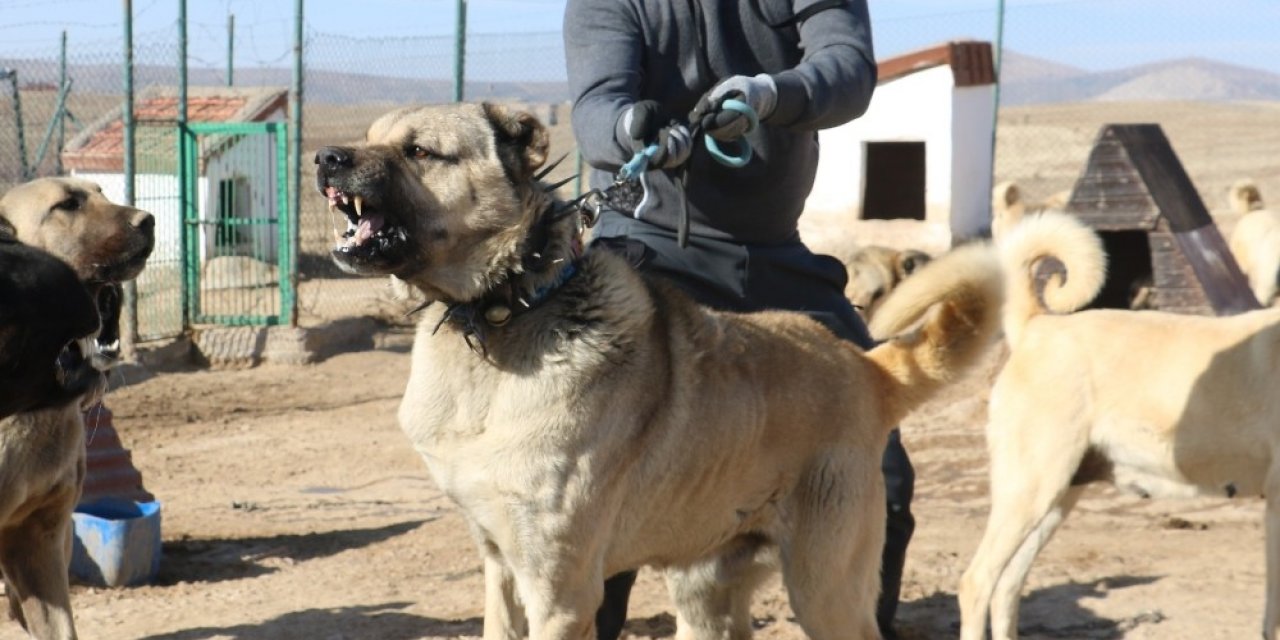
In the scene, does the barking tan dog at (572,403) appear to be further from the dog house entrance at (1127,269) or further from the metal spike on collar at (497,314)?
the dog house entrance at (1127,269)

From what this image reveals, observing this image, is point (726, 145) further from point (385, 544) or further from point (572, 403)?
point (385, 544)

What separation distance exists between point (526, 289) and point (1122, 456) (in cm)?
333

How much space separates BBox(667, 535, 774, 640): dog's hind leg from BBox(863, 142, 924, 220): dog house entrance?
47.3 feet

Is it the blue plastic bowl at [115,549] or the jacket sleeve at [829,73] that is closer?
the jacket sleeve at [829,73]

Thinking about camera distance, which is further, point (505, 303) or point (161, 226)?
point (161, 226)

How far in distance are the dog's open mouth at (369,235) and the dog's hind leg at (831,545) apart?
1.21m

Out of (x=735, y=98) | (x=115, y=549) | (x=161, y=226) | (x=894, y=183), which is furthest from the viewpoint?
(x=894, y=183)

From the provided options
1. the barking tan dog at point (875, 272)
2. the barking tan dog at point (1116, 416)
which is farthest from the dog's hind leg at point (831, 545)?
the barking tan dog at point (875, 272)

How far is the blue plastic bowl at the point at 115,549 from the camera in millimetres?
6035

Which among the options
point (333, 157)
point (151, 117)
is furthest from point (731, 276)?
point (151, 117)

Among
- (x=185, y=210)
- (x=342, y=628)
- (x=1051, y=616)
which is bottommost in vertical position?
(x=342, y=628)

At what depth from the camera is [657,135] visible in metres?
3.54

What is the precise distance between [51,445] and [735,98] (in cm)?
256

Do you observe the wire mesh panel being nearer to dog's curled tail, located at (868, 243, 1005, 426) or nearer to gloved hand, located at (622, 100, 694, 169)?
dog's curled tail, located at (868, 243, 1005, 426)
